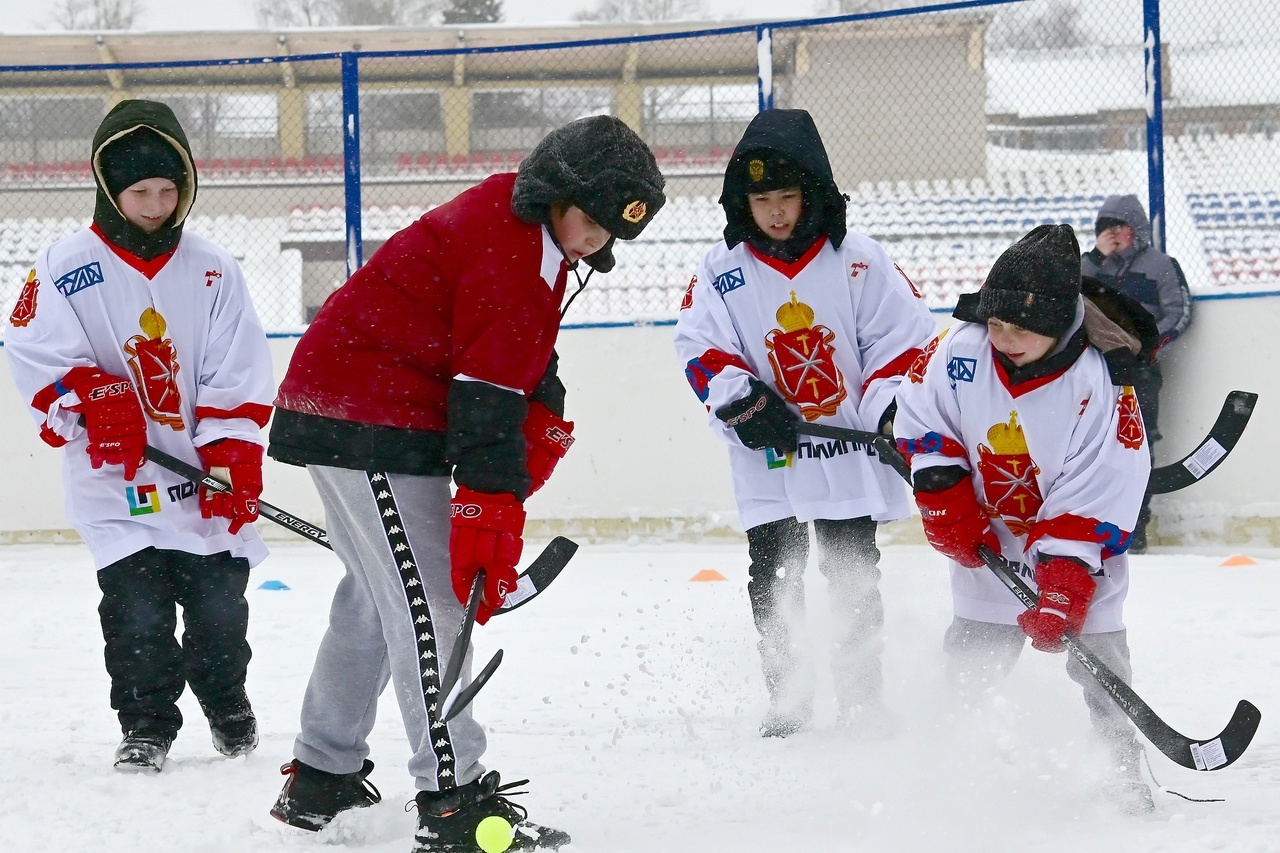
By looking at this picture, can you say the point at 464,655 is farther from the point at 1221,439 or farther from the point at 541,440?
the point at 1221,439

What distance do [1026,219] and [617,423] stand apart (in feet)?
16.6

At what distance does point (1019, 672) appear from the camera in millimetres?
3256

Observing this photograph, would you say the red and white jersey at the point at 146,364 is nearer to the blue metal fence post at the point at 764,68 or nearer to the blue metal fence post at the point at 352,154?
the blue metal fence post at the point at 352,154

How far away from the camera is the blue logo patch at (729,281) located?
3.56 meters

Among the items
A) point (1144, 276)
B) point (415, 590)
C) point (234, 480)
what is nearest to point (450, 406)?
point (415, 590)

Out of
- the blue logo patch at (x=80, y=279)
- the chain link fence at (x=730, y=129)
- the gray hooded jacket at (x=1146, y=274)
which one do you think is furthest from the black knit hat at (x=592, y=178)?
the chain link fence at (x=730, y=129)

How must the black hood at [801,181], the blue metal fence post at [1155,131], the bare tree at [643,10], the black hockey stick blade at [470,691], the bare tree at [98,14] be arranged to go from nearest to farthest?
the black hockey stick blade at [470,691] < the black hood at [801,181] < the blue metal fence post at [1155,131] < the bare tree at [643,10] < the bare tree at [98,14]

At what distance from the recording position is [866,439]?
11.1 ft

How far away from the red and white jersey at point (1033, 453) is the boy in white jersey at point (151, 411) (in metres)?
1.68

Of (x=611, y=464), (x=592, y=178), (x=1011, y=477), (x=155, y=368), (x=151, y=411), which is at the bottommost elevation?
(x=611, y=464)

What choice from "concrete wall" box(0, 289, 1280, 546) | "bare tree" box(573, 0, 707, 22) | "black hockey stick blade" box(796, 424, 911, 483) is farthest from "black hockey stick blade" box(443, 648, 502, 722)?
"bare tree" box(573, 0, 707, 22)

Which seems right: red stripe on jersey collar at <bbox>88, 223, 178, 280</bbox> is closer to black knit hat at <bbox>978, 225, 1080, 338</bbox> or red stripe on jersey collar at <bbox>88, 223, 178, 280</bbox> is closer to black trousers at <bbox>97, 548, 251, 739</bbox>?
black trousers at <bbox>97, 548, 251, 739</bbox>

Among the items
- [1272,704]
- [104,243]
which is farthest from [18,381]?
[1272,704]

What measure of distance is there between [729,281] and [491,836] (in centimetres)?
173
